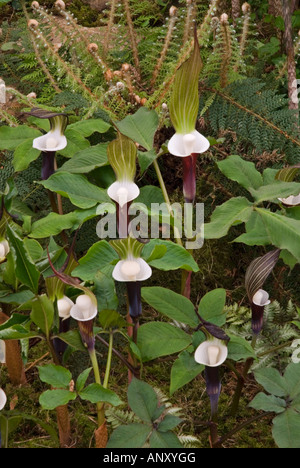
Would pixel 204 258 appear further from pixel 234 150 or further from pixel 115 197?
pixel 115 197

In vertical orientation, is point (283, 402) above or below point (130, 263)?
below

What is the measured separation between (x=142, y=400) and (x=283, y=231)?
1.60ft

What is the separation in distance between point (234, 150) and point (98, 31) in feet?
3.41

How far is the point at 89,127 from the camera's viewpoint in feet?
5.30

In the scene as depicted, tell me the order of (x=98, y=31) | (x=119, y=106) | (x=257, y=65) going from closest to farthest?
(x=119, y=106), (x=257, y=65), (x=98, y=31)

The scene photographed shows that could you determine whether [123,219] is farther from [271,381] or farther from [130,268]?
[271,381]

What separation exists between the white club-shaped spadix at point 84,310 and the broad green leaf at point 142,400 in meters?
0.18

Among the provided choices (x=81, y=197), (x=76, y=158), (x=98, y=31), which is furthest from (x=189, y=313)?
(x=98, y=31)

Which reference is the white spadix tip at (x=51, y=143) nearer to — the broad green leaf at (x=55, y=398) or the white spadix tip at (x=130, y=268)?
the white spadix tip at (x=130, y=268)

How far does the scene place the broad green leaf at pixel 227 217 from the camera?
126 cm

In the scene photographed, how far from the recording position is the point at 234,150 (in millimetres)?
1852

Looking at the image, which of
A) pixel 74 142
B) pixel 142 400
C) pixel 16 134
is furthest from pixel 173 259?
pixel 16 134

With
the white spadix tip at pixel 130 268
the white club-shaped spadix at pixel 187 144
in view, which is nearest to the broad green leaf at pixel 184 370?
the white spadix tip at pixel 130 268

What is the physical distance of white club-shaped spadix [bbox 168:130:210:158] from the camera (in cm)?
125
